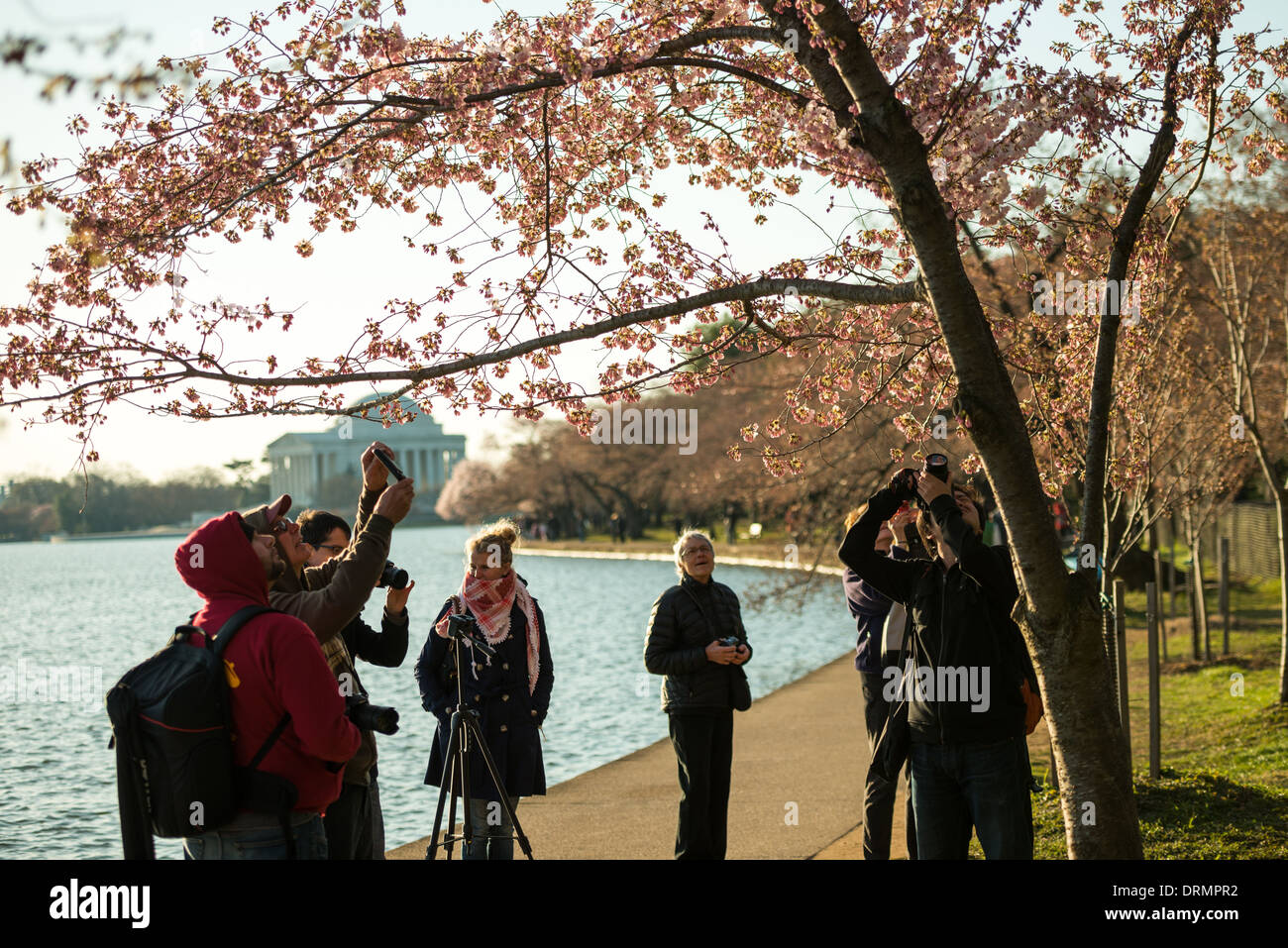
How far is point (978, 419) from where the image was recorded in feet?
16.3

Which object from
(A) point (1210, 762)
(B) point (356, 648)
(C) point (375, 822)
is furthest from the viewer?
(A) point (1210, 762)

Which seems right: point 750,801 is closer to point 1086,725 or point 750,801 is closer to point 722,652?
point 722,652

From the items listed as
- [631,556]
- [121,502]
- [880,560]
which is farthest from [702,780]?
[121,502]

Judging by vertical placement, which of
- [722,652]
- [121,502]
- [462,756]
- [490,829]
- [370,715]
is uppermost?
[121,502]

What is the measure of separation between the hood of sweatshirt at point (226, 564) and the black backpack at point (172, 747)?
27 centimetres

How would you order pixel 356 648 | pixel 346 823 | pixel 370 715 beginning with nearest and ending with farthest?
pixel 370 715
pixel 346 823
pixel 356 648

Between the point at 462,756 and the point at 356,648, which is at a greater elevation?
the point at 356,648

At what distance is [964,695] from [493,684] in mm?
2642

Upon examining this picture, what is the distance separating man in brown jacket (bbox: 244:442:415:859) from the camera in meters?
4.57

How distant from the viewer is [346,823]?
527 centimetres

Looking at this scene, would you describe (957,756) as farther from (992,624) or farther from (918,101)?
(918,101)

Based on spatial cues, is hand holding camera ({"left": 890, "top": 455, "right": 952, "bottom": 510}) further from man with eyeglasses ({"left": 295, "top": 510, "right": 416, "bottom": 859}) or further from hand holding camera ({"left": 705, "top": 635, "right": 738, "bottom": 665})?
man with eyeglasses ({"left": 295, "top": 510, "right": 416, "bottom": 859})

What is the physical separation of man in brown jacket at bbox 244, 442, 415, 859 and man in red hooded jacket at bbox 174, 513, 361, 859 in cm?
18
